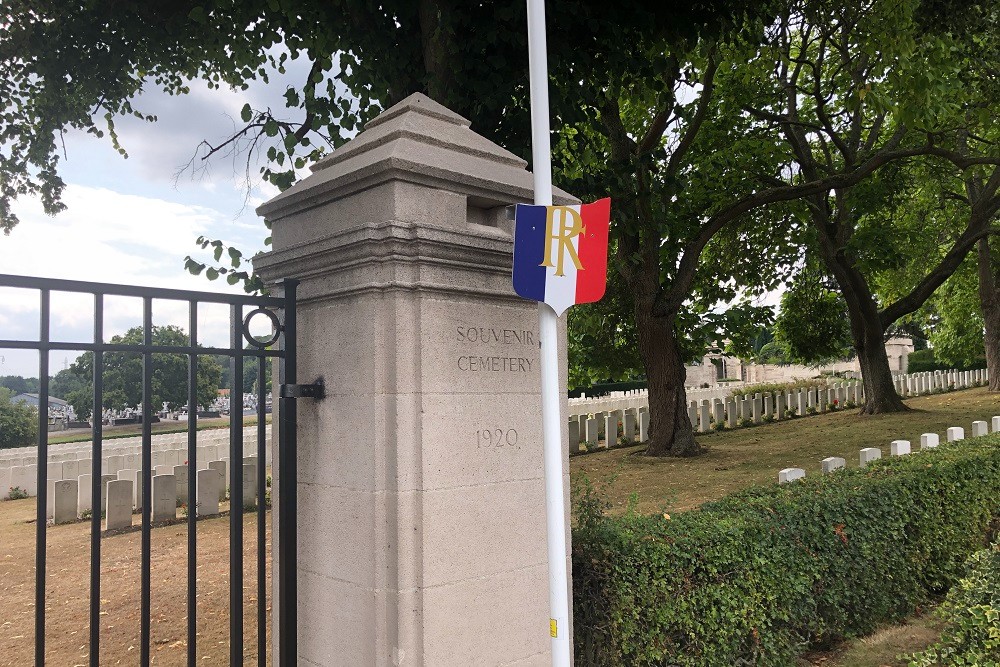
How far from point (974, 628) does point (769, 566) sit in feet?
3.92

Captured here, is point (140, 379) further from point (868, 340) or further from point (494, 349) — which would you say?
point (494, 349)

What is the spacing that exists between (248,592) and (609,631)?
4900 mm

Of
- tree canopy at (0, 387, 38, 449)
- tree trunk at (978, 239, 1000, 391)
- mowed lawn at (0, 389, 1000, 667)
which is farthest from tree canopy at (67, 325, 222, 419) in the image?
tree trunk at (978, 239, 1000, 391)

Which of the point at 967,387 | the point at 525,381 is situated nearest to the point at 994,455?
the point at 525,381

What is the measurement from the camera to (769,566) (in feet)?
16.4

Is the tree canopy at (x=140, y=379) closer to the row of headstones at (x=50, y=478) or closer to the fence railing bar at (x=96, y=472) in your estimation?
the row of headstones at (x=50, y=478)

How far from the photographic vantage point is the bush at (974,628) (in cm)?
412

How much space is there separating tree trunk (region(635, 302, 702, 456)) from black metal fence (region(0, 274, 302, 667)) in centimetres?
1237

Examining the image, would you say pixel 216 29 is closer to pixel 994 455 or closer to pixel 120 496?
pixel 120 496

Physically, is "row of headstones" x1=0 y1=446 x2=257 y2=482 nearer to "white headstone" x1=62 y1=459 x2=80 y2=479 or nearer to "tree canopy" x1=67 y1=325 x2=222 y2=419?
"white headstone" x1=62 y1=459 x2=80 y2=479

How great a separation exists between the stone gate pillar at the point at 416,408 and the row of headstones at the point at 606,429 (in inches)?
547

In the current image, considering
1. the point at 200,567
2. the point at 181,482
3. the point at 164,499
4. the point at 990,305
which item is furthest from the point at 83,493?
the point at 990,305

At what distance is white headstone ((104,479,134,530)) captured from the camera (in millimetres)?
10414

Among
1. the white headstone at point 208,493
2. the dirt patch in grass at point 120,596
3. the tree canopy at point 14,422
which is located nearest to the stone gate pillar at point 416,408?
the dirt patch in grass at point 120,596
